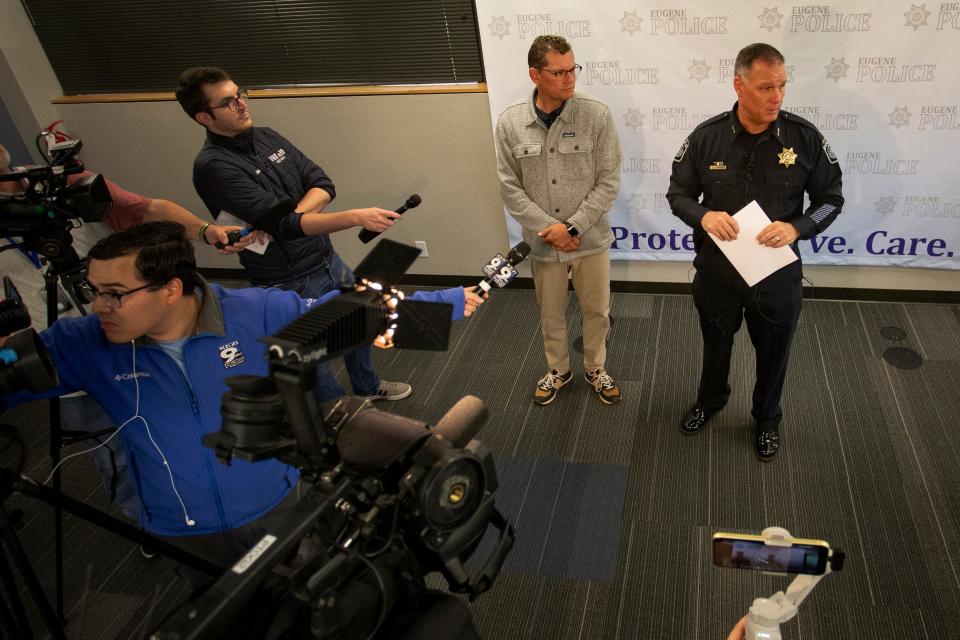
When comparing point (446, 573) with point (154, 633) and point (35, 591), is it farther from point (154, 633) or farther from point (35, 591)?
point (35, 591)

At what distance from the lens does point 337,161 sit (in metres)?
4.20

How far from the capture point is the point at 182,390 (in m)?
1.70

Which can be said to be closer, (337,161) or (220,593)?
(220,593)

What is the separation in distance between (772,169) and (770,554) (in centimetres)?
171

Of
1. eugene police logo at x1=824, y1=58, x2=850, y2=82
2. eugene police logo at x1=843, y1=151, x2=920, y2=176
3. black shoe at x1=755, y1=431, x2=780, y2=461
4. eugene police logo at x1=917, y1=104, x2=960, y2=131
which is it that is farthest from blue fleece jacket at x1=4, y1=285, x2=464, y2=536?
eugene police logo at x1=917, y1=104, x2=960, y2=131

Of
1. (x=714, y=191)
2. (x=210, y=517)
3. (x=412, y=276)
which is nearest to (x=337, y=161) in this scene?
(x=412, y=276)

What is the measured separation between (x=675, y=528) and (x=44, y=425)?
3.31m

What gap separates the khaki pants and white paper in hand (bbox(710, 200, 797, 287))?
687mm

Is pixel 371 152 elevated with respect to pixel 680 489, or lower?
elevated

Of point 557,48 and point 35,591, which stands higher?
point 557,48

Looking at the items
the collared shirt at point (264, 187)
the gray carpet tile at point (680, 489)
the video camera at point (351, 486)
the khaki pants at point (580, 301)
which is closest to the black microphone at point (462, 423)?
the video camera at point (351, 486)

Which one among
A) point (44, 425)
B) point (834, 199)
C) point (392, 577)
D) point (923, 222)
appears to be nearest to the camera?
point (392, 577)

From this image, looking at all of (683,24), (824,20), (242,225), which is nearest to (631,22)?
(683,24)

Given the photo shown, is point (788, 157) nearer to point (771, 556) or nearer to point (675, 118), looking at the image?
point (675, 118)
